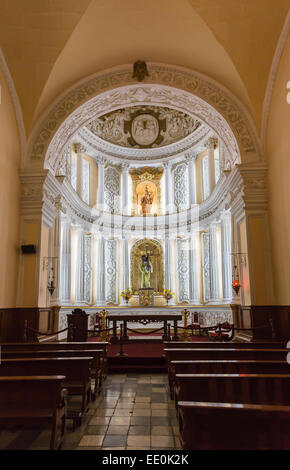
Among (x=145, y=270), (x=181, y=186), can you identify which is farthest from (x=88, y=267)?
(x=181, y=186)

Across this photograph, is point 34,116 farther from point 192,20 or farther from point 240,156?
point 240,156

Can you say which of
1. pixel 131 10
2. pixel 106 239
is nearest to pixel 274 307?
pixel 131 10

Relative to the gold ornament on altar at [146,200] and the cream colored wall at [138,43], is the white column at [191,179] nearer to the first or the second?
the gold ornament on altar at [146,200]

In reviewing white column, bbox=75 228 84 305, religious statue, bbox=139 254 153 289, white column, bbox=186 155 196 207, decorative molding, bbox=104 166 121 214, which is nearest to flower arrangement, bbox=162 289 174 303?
religious statue, bbox=139 254 153 289

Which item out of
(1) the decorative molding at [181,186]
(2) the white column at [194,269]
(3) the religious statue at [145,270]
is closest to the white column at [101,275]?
(3) the religious statue at [145,270]

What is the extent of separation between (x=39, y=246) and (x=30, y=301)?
1.46 meters

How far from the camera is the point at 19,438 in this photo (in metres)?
3.75

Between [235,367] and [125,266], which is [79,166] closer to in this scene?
[125,266]

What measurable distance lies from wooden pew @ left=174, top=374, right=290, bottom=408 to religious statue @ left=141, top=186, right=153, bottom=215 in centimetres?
1560

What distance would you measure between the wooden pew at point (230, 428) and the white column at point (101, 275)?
14194mm

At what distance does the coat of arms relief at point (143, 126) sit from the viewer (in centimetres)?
1770

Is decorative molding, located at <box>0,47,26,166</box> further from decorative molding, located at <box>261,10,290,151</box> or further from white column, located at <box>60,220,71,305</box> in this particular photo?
decorative molding, located at <box>261,10,290,151</box>

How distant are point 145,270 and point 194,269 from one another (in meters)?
2.45

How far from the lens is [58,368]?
4531 mm
